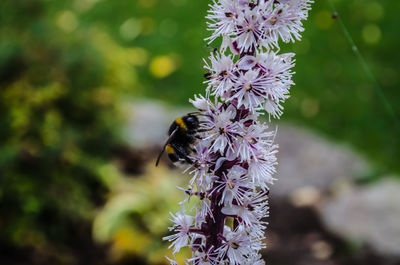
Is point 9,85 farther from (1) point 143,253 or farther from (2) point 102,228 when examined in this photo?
(1) point 143,253

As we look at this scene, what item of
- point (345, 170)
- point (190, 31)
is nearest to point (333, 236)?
point (345, 170)

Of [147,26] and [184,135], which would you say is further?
[147,26]

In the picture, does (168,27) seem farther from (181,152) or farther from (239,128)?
(239,128)

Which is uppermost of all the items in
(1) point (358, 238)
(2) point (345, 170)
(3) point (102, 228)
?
(2) point (345, 170)

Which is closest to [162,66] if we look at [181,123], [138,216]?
[138,216]

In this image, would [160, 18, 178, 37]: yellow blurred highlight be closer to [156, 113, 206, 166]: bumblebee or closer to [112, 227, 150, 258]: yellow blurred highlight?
[112, 227, 150, 258]: yellow blurred highlight

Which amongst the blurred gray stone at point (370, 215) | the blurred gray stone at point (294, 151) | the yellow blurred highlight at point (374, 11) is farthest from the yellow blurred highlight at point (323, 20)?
the blurred gray stone at point (370, 215)
